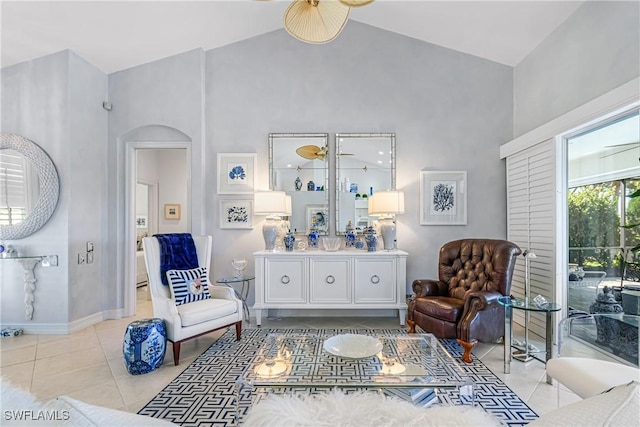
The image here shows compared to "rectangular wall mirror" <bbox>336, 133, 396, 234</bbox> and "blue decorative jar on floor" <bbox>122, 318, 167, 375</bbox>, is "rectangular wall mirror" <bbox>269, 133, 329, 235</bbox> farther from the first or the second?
"blue decorative jar on floor" <bbox>122, 318, 167, 375</bbox>

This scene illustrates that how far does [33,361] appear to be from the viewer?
2.92 m

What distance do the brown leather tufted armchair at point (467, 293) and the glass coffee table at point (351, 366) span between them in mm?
627

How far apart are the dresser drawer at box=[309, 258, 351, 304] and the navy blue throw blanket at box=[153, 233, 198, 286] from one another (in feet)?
4.33

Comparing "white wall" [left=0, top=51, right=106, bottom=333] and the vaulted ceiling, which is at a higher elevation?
the vaulted ceiling

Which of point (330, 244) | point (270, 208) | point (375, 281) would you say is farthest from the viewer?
point (330, 244)

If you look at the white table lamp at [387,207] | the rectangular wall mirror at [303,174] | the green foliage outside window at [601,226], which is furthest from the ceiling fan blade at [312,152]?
the green foliage outside window at [601,226]

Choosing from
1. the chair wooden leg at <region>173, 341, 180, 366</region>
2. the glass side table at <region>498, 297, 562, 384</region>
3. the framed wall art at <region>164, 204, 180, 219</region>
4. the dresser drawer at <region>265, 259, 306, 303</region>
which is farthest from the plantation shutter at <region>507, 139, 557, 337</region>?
the framed wall art at <region>164, 204, 180, 219</region>

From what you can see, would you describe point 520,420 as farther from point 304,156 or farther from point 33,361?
point 33,361

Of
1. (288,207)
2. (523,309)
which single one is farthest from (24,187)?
(523,309)

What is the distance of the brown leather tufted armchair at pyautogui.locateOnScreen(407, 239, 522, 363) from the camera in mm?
2871

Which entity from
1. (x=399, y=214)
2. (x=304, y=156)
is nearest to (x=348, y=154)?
(x=304, y=156)

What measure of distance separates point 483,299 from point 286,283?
2.05 metres

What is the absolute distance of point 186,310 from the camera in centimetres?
298

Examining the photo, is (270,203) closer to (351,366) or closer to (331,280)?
(331,280)
